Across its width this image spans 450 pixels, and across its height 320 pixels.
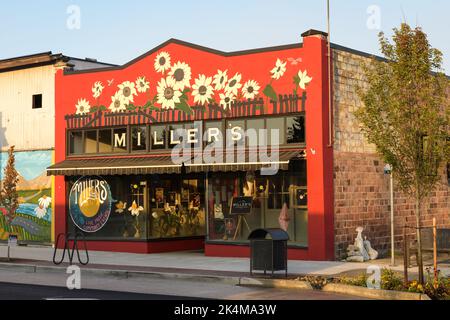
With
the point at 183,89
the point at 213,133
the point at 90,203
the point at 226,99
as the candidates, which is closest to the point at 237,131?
the point at 213,133

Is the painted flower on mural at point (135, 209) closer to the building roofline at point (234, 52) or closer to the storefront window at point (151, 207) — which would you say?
the storefront window at point (151, 207)

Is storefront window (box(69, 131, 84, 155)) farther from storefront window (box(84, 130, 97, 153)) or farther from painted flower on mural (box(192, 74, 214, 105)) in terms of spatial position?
painted flower on mural (box(192, 74, 214, 105))

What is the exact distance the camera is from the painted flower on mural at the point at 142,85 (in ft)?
81.3

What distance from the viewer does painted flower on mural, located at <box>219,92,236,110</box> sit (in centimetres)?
2278

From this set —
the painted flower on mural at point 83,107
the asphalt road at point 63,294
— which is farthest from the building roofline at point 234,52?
the asphalt road at point 63,294

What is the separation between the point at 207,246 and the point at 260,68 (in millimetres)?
5732

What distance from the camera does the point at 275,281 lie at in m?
16.3

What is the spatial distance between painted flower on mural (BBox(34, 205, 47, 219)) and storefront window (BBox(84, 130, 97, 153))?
3.07 m

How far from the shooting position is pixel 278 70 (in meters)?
22.0

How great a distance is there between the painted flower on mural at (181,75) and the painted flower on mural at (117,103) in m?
2.18

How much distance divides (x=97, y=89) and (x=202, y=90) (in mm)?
4534

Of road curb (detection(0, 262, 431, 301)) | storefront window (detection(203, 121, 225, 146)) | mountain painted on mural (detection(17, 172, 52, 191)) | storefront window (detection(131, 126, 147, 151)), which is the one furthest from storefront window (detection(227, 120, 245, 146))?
mountain painted on mural (detection(17, 172, 52, 191))
